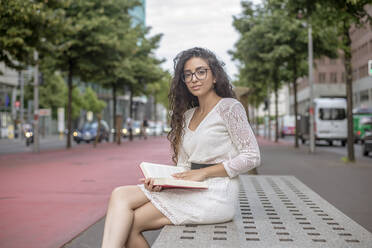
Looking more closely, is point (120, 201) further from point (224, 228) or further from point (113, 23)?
point (113, 23)

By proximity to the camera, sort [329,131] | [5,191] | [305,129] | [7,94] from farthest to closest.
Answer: [7,94]
[305,129]
[329,131]
[5,191]

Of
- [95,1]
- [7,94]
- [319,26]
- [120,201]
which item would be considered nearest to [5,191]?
[120,201]

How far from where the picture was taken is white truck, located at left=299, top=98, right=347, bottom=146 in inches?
1235

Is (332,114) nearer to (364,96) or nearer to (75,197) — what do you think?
(75,197)

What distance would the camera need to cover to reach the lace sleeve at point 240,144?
3.37 m

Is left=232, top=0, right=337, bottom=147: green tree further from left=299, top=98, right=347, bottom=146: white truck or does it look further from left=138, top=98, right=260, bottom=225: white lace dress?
left=138, top=98, right=260, bottom=225: white lace dress

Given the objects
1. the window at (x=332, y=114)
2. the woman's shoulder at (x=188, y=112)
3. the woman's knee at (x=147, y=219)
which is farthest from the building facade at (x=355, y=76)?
the woman's knee at (x=147, y=219)

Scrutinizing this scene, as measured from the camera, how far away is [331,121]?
31.6m

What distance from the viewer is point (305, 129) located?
34.5 m

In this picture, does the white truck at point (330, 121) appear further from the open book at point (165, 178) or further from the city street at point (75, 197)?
the open book at point (165, 178)

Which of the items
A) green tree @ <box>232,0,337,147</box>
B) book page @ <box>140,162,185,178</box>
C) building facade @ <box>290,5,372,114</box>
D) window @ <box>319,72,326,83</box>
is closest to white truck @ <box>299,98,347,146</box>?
green tree @ <box>232,0,337,147</box>

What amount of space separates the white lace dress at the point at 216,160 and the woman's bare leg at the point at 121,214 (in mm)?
76

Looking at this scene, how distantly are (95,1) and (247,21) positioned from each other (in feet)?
27.7

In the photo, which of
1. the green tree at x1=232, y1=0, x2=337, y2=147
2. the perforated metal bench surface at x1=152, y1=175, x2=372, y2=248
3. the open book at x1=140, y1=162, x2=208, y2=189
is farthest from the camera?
the green tree at x1=232, y1=0, x2=337, y2=147
